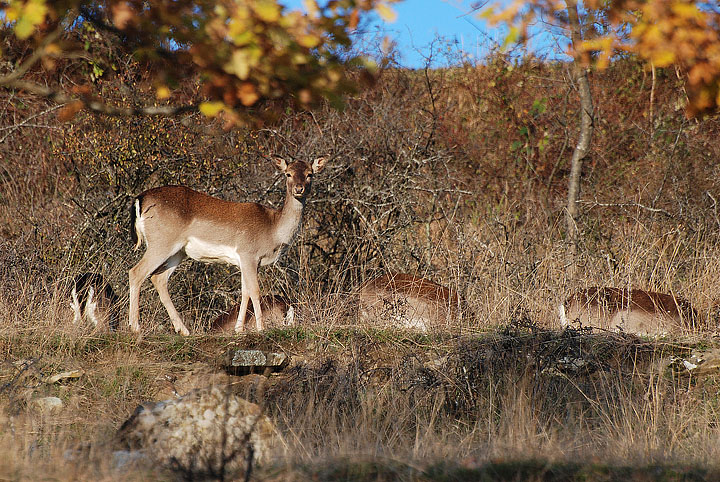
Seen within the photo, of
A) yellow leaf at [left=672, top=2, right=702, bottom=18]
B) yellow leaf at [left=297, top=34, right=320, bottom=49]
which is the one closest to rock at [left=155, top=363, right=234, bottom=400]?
yellow leaf at [left=297, top=34, right=320, bottom=49]

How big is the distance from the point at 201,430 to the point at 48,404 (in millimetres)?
2157

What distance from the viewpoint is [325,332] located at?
7285 mm

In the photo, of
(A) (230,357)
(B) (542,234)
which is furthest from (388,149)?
(A) (230,357)

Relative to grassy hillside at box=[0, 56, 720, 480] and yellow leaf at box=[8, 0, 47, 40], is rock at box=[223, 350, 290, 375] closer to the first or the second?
grassy hillside at box=[0, 56, 720, 480]

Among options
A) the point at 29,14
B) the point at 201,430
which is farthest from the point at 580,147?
the point at 29,14

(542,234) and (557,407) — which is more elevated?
(542,234)

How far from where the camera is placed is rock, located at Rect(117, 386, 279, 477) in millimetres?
4316

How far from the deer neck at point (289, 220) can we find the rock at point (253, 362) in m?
2.35

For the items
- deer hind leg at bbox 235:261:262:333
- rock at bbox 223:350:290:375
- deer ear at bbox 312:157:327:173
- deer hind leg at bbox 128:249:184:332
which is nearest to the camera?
rock at bbox 223:350:290:375

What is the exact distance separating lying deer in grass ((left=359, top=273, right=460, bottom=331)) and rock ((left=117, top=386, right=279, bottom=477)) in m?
3.03

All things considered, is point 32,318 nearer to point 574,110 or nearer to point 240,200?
point 240,200

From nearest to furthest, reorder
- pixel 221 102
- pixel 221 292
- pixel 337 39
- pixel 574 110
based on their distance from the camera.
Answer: pixel 337 39
pixel 221 102
pixel 221 292
pixel 574 110

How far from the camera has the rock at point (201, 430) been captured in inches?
170

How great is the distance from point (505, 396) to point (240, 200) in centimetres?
557
